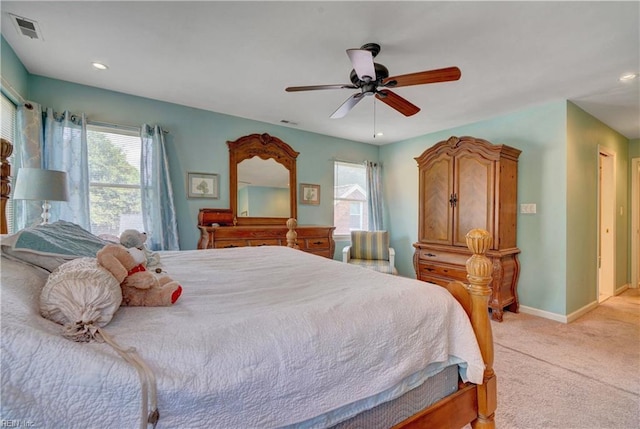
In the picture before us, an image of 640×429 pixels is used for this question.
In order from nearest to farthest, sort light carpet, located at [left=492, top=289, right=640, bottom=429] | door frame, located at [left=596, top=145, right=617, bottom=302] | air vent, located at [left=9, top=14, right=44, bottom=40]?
light carpet, located at [left=492, top=289, right=640, bottom=429] → air vent, located at [left=9, top=14, right=44, bottom=40] → door frame, located at [left=596, top=145, right=617, bottom=302]

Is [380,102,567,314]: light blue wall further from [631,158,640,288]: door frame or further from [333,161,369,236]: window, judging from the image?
[631,158,640,288]: door frame

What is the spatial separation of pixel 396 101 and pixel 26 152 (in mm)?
3254

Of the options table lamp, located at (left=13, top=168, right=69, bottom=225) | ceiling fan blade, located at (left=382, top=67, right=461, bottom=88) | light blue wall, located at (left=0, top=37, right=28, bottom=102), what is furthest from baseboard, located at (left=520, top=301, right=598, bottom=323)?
light blue wall, located at (left=0, top=37, right=28, bottom=102)

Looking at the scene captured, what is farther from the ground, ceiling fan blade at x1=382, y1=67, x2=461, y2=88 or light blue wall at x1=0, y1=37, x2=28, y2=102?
light blue wall at x1=0, y1=37, x2=28, y2=102

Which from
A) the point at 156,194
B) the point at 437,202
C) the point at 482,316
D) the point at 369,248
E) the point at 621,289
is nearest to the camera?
the point at 482,316

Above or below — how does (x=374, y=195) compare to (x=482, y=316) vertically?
above

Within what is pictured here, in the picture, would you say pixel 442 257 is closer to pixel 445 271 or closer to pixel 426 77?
pixel 445 271

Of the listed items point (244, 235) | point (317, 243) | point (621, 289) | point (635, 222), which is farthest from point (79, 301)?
point (635, 222)

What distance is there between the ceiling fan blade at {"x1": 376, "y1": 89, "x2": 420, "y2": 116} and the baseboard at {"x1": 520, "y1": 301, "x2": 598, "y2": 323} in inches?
110

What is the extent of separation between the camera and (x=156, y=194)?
3277 mm

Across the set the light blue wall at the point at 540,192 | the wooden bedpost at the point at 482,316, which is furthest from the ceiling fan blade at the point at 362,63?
the light blue wall at the point at 540,192

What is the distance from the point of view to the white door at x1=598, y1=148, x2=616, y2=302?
160 inches

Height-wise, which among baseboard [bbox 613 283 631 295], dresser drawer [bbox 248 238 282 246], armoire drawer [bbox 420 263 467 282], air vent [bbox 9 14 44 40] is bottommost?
baseboard [bbox 613 283 631 295]

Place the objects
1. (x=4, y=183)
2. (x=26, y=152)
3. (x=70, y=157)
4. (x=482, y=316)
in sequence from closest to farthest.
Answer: (x=482, y=316) → (x=4, y=183) → (x=26, y=152) → (x=70, y=157)
